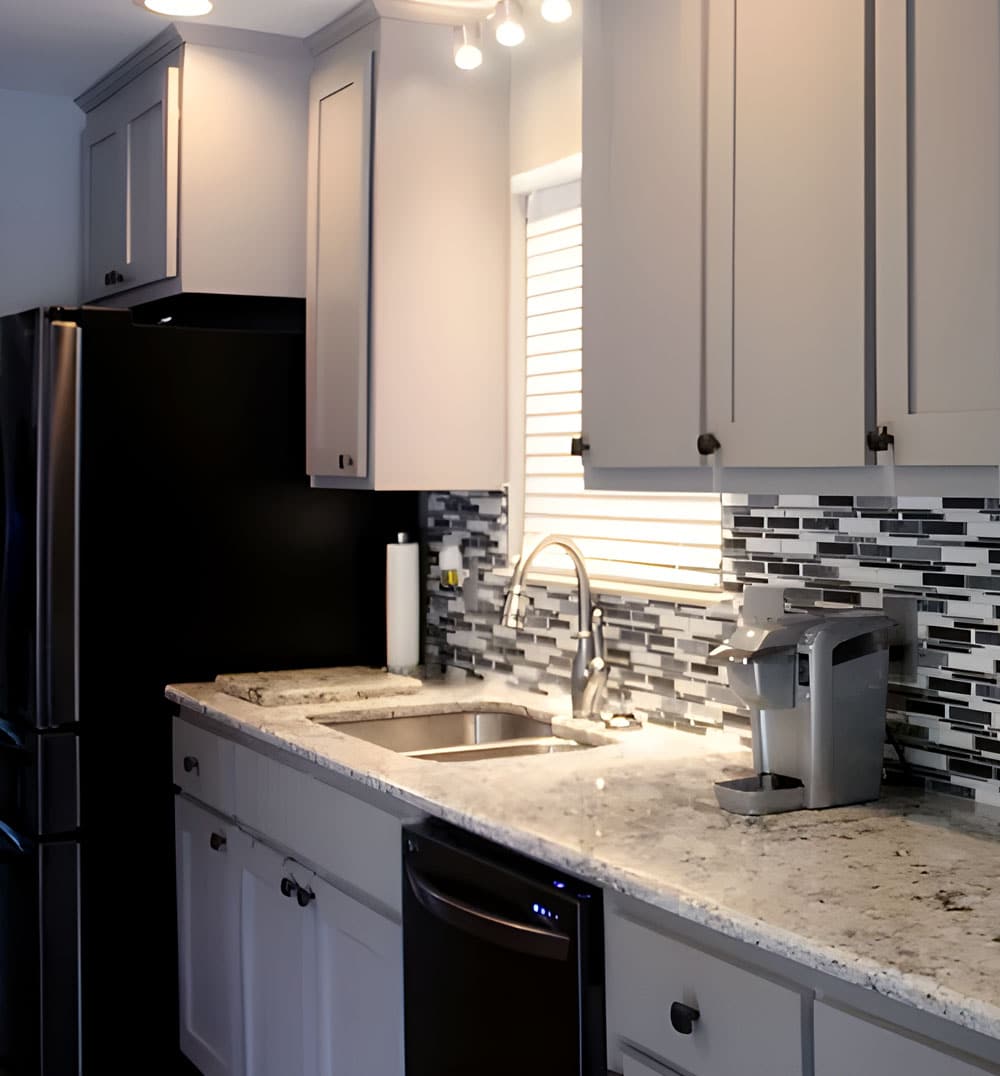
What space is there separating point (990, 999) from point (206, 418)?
2.46 meters

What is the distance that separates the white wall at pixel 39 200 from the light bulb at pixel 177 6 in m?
1.01

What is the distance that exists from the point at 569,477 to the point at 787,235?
127 cm

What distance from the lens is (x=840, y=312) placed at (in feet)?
6.03

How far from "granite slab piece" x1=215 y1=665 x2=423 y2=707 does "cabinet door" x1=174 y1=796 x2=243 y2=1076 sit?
0.29 metres

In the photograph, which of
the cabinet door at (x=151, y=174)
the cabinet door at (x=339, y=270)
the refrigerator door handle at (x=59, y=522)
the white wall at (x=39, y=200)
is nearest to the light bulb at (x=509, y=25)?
the cabinet door at (x=339, y=270)

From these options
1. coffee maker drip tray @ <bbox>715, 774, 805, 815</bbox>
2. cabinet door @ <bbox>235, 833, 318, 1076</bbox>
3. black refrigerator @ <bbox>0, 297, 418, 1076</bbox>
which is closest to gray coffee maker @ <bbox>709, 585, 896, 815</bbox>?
coffee maker drip tray @ <bbox>715, 774, 805, 815</bbox>

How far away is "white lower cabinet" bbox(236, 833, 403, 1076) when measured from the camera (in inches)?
92.7

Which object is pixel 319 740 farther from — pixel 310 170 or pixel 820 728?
pixel 310 170

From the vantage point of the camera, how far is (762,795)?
1977 millimetres

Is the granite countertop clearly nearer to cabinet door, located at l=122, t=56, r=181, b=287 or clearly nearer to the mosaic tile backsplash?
the mosaic tile backsplash

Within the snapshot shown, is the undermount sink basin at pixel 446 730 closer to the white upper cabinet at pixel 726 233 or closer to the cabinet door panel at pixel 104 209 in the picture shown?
the white upper cabinet at pixel 726 233

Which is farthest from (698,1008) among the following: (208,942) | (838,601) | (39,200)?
(39,200)

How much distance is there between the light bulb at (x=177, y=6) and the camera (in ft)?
10.1

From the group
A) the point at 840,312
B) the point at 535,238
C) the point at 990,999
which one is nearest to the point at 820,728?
the point at 840,312
